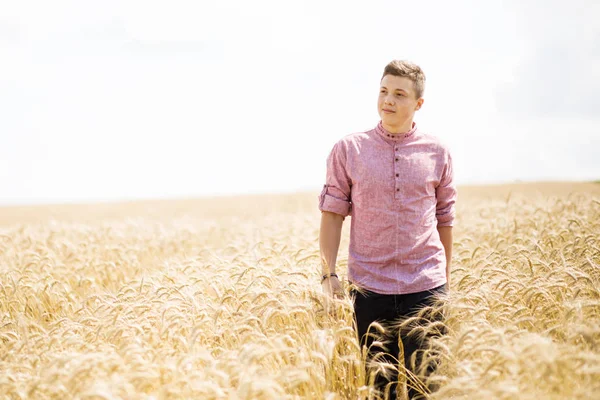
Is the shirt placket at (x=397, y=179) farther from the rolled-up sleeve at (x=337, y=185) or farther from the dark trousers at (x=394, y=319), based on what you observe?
the dark trousers at (x=394, y=319)

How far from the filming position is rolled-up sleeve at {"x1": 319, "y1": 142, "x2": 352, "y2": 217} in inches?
113

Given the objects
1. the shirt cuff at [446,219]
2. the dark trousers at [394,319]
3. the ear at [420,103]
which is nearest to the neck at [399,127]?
the ear at [420,103]

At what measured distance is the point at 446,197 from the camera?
10.0ft

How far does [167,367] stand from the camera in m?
2.27

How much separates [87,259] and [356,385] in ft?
18.5

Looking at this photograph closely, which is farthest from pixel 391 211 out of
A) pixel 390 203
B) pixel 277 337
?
pixel 277 337

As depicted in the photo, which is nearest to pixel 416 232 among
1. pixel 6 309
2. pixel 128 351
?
pixel 128 351

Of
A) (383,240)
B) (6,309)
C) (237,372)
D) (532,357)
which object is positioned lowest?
(6,309)

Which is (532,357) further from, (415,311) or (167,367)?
(167,367)

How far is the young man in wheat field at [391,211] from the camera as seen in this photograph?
2770 millimetres

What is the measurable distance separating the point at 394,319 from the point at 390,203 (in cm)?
75

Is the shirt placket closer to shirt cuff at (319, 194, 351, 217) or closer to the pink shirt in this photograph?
the pink shirt

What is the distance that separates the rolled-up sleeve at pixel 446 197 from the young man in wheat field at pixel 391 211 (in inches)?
2.4

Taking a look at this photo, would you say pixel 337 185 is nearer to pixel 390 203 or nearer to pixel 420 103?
pixel 390 203
